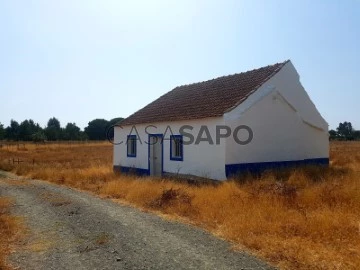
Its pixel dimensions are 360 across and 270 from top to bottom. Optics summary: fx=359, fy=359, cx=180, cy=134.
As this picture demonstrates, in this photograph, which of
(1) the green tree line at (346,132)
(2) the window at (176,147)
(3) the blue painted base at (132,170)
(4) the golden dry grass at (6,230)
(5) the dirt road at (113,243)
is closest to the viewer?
(5) the dirt road at (113,243)

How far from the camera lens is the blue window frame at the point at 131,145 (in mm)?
19652

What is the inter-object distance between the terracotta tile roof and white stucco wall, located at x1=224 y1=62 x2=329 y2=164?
452 millimetres

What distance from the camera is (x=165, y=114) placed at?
1767 cm

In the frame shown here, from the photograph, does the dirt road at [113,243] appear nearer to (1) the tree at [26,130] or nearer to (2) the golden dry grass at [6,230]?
(2) the golden dry grass at [6,230]

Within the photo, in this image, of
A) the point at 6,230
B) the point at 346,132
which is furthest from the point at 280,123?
the point at 346,132

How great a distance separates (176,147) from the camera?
16500 millimetres

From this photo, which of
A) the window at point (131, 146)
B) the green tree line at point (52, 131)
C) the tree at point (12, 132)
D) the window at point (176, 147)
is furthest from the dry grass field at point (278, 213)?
the tree at point (12, 132)

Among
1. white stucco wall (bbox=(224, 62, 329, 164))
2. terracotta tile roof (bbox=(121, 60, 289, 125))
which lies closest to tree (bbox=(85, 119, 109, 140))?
terracotta tile roof (bbox=(121, 60, 289, 125))

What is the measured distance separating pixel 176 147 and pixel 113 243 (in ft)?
32.5

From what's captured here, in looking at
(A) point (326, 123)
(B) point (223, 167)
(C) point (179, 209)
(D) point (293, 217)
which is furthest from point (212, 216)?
(A) point (326, 123)

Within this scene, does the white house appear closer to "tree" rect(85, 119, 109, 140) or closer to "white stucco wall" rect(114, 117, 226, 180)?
"white stucco wall" rect(114, 117, 226, 180)

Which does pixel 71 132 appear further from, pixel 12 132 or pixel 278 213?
pixel 278 213

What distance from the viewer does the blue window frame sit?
19.7m

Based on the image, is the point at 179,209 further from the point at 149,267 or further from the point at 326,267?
the point at 326,267
